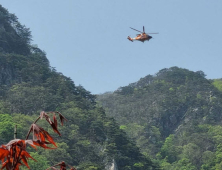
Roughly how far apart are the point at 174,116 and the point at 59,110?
2516 cm

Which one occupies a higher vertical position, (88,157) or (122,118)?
(122,118)

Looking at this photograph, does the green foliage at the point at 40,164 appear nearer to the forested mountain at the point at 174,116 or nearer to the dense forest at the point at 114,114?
the dense forest at the point at 114,114

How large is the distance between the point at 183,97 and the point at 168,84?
13.3 feet

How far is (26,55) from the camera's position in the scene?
1882 inches

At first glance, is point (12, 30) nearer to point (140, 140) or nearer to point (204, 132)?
point (140, 140)

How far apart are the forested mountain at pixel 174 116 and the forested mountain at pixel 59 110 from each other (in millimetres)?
7149

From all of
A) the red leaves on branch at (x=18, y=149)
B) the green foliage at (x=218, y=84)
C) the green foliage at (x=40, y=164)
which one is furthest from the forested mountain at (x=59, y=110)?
the green foliage at (x=218, y=84)

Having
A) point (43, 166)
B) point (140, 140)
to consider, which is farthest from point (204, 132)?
point (43, 166)

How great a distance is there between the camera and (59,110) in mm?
37594

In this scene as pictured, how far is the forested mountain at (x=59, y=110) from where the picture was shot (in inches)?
1249

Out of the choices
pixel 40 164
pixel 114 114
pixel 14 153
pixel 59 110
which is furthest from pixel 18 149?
pixel 114 114

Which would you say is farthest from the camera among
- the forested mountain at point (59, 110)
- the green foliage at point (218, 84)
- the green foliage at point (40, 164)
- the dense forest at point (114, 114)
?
the green foliage at point (218, 84)

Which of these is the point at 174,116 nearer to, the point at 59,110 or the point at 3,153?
the point at 59,110

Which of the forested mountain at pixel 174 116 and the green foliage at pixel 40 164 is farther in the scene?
the forested mountain at pixel 174 116
